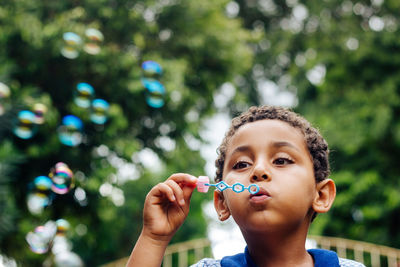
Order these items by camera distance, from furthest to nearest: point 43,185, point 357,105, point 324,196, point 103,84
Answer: point 357,105, point 103,84, point 43,185, point 324,196

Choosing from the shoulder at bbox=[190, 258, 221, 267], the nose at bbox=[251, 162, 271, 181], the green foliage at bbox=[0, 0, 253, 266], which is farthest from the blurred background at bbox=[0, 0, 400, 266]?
the nose at bbox=[251, 162, 271, 181]

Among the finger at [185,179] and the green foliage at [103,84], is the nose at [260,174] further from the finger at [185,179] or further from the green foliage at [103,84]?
the green foliage at [103,84]

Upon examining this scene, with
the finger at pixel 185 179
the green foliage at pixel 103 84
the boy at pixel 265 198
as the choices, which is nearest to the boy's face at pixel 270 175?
the boy at pixel 265 198

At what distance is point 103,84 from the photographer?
564 centimetres

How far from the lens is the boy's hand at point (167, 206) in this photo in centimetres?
136

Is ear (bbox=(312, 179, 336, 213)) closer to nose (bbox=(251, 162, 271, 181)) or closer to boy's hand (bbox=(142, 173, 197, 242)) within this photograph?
nose (bbox=(251, 162, 271, 181))

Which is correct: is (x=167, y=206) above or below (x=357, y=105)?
below

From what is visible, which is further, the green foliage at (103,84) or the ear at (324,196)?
the green foliage at (103,84)

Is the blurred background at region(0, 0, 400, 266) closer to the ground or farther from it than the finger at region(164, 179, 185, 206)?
farther from it

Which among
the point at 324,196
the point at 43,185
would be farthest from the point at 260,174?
the point at 43,185

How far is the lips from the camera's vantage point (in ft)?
4.09

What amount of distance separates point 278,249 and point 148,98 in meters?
4.50

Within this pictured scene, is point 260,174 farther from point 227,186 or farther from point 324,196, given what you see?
point 324,196

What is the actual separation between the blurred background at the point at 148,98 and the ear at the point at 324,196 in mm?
2577
